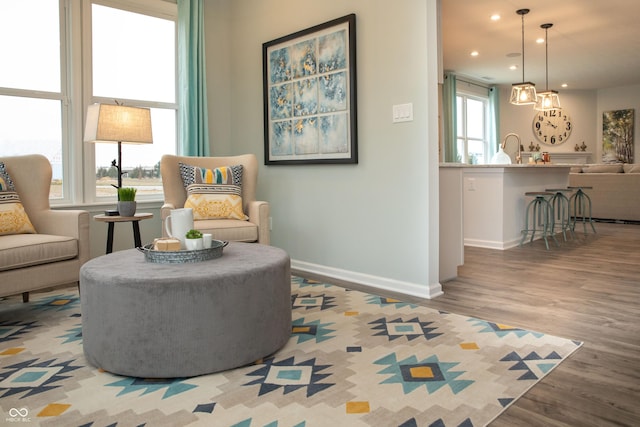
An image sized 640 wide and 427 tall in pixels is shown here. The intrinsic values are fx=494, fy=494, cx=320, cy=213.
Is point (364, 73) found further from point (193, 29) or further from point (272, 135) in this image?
Result: point (193, 29)

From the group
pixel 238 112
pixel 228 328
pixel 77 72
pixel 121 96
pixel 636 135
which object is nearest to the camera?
pixel 228 328

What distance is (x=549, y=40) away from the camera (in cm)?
685

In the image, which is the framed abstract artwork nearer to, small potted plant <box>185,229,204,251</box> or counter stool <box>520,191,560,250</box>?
small potted plant <box>185,229,204,251</box>

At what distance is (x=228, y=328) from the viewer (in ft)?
6.57

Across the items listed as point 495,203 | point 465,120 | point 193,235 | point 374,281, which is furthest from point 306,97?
point 465,120

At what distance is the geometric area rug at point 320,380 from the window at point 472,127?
7458 millimetres

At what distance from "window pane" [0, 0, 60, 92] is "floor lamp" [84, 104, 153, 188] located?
74cm

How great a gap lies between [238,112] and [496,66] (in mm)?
5578

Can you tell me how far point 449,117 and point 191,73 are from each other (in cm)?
565

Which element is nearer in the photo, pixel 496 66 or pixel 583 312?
pixel 583 312

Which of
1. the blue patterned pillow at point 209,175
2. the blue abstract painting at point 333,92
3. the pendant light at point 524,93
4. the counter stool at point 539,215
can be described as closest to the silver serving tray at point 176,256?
the blue patterned pillow at point 209,175

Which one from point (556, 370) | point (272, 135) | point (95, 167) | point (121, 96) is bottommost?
point (556, 370)

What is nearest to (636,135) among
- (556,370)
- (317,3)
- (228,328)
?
(317,3)

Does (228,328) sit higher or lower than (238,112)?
lower
